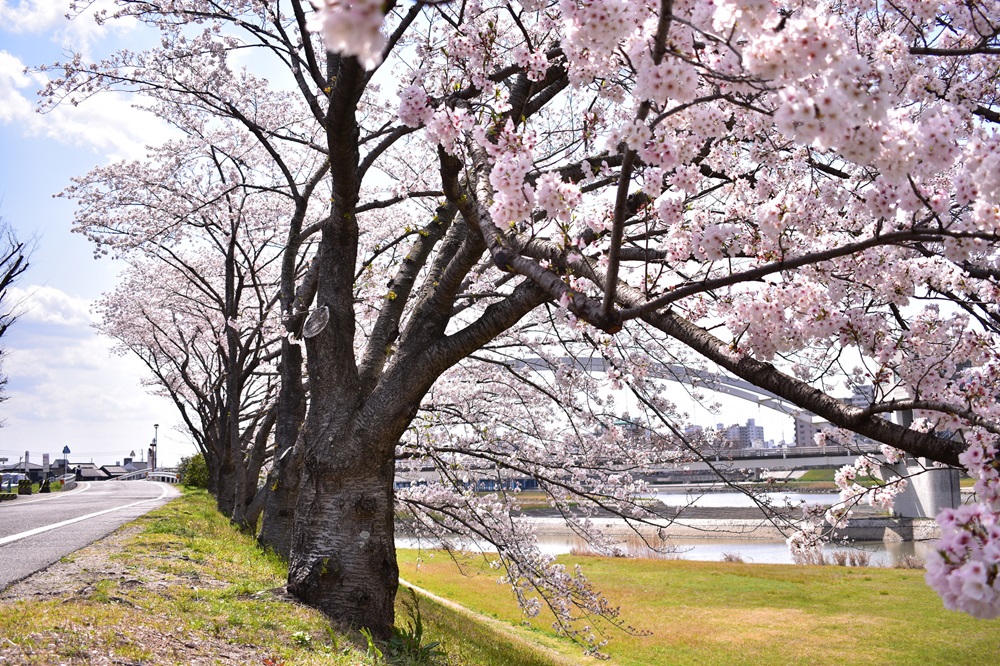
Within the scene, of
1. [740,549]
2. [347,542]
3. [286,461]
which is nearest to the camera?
[347,542]

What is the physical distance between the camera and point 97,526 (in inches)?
385

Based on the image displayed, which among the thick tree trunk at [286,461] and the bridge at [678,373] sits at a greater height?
the bridge at [678,373]

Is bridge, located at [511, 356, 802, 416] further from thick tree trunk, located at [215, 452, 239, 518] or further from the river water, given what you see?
the river water

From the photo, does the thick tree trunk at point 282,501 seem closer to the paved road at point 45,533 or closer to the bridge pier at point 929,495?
the paved road at point 45,533

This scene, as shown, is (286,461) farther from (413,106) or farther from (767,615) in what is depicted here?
(767,615)

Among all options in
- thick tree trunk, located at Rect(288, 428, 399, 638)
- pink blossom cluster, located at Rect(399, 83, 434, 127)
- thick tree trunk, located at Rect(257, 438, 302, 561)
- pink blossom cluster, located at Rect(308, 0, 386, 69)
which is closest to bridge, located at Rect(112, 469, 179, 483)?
thick tree trunk, located at Rect(257, 438, 302, 561)

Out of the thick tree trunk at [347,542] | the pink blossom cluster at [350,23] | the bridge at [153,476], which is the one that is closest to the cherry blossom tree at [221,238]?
the thick tree trunk at [347,542]

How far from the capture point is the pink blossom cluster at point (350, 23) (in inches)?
49.2

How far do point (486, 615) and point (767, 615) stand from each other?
18.7 feet

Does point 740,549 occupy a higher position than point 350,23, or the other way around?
point 350,23

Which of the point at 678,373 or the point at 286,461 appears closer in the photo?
the point at 286,461

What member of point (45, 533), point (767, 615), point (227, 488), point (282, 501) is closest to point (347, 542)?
point (282, 501)

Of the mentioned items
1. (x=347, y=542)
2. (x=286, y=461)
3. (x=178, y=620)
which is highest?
(x=286, y=461)

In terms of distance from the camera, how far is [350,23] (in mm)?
1257
